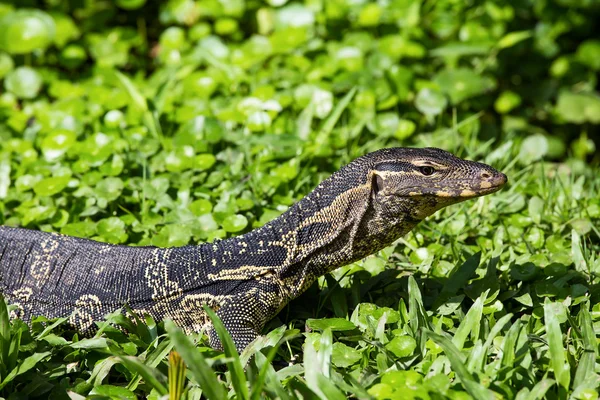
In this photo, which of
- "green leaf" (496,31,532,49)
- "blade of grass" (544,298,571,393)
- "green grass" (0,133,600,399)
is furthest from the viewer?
"green leaf" (496,31,532,49)

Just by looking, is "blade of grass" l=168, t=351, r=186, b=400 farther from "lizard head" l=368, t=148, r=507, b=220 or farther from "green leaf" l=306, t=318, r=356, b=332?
"lizard head" l=368, t=148, r=507, b=220

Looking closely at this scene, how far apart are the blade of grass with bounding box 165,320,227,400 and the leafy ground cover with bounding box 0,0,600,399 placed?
1cm

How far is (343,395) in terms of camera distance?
135 inches

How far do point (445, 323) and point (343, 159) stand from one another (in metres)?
2.32

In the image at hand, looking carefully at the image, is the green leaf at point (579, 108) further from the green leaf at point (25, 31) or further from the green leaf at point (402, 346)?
the green leaf at point (25, 31)

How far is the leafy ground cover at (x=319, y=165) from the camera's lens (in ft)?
12.4

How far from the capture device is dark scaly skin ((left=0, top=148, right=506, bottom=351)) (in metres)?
4.09

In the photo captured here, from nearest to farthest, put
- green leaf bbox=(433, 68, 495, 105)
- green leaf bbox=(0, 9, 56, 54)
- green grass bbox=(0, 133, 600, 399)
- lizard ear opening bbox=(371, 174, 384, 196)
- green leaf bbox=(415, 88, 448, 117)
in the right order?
green grass bbox=(0, 133, 600, 399) < lizard ear opening bbox=(371, 174, 384, 196) < green leaf bbox=(415, 88, 448, 117) < green leaf bbox=(433, 68, 495, 105) < green leaf bbox=(0, 9, 56, 54)

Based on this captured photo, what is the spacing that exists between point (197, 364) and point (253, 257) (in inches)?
43.9

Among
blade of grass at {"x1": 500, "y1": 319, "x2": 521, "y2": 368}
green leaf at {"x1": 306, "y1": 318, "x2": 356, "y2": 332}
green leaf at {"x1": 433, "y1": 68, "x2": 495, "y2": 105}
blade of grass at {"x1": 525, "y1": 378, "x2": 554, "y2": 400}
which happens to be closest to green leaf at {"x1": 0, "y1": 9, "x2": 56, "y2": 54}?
green leaf at {"x1": 433, "y1": 68, "x2": 495, "y2": 105}

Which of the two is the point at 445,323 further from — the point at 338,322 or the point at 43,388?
the point at 43,388

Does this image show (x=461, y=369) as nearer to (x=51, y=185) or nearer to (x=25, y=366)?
(x=25, y=366)

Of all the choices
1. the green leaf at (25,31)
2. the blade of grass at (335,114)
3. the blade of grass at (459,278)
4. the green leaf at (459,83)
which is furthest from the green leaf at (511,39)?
the green leaf at (25,31)

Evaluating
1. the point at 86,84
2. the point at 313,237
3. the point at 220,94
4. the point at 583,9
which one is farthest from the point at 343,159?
the point at 583,9
